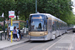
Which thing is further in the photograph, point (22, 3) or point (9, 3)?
point (22, 3)

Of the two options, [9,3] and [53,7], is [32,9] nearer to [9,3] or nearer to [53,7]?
[53,7]

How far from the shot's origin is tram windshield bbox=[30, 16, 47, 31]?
1730 centimetres

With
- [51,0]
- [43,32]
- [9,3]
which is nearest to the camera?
[43,32]

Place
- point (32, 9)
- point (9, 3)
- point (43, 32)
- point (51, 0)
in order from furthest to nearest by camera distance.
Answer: point (32, 9)
point (51, 0)
point (9, 3)
point (43, 32)

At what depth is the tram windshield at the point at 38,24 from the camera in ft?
56.7

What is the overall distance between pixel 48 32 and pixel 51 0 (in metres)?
13.9

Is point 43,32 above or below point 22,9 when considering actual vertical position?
below

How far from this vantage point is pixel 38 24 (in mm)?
17328

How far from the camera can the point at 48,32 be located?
1811cm

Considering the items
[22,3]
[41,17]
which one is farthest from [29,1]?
[41,17]

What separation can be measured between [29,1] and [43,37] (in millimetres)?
15663

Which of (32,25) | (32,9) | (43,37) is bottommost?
(43,37)

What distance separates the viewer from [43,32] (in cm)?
1733

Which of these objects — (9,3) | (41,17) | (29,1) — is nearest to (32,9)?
(29,1)
